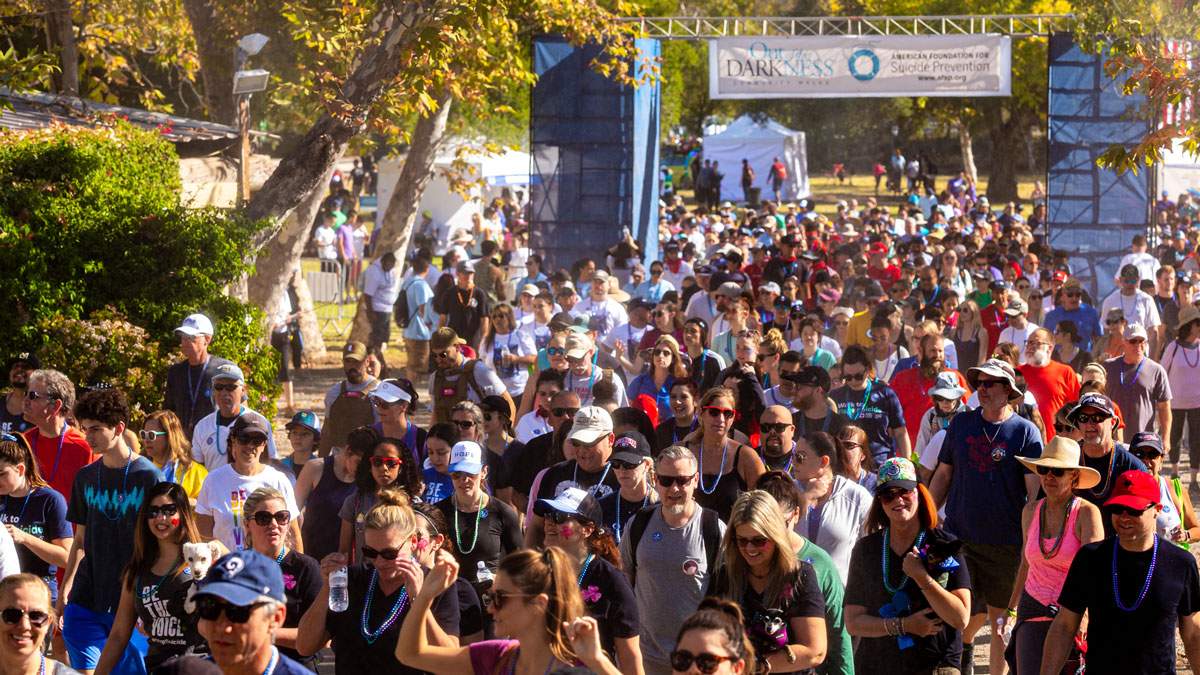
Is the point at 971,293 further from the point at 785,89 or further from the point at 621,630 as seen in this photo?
the point at 621,630

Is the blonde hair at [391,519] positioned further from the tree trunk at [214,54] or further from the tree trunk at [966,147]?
the tree trunk at [966,147]

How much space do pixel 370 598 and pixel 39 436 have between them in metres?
3.61

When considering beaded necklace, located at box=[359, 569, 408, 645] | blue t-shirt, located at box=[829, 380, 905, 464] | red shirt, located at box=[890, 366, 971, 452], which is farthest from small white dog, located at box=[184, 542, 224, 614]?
red shirt, located at box=[890, 366, 971, 452]

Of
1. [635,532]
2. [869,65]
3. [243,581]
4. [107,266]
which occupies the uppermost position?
[869,65]

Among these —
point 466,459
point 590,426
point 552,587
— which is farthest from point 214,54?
point 552,587

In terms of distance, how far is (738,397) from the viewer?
32.4 ft

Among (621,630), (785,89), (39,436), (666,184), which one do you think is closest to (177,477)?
(39,436)

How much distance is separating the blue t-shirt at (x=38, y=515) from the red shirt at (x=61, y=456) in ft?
2.77

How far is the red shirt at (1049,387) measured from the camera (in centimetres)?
1083

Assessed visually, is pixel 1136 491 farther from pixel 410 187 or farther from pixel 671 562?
pixel 410 187

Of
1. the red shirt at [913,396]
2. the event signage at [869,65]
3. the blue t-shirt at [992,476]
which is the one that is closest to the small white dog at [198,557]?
the blue t-shirt at [992,476]

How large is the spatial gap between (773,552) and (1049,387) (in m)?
5.55

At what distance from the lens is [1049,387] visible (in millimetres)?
10875

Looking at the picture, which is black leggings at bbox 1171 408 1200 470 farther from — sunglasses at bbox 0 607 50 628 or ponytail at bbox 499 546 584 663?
sunglasses at bbox 0 607 50 628
